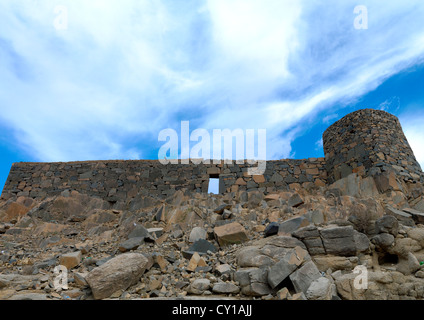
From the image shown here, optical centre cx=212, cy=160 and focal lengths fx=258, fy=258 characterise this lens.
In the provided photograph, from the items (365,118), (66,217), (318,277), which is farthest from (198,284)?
(365,118)

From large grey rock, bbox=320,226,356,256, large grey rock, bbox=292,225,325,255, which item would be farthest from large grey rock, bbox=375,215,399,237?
large grey rock, bbox=292,225,325,255

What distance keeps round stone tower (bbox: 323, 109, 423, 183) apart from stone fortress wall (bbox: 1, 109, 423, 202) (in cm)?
3

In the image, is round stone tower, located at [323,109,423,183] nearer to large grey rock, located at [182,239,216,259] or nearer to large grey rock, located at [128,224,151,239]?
large grey rock, located at [182,239,216,259]

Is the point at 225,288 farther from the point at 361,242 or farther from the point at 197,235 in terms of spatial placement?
the point at 361,242

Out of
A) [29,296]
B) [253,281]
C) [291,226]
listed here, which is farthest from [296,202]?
[29,296]

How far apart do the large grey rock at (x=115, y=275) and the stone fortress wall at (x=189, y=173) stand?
6071mm

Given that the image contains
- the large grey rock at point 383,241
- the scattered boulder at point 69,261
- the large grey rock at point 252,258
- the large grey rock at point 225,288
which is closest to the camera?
the large grey rock at point 225,288

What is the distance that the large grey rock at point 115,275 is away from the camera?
3.70 m

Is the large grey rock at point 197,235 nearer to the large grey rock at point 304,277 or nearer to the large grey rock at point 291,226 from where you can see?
the large grey rock at point 291,226

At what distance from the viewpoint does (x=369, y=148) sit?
27.3 ft

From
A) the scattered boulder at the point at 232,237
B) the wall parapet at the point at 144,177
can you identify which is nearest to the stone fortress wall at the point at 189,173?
the wall parapet at the point at 144,177

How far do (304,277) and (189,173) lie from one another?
24.5 ft
